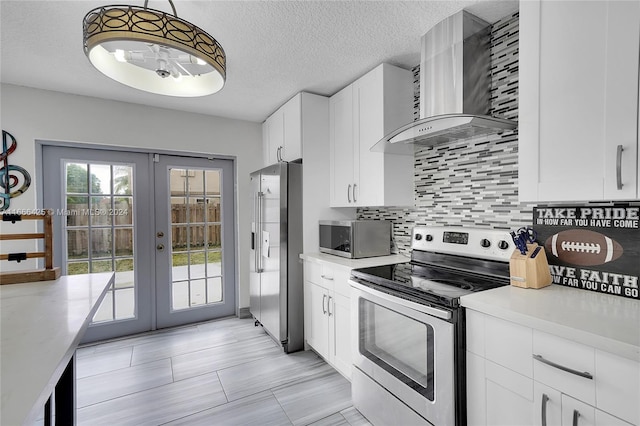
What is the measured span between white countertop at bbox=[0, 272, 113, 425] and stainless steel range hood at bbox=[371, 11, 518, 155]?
173 centimetres

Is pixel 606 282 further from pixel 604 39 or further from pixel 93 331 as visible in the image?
pixel 93 331

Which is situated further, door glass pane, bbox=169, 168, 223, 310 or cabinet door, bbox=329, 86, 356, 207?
door glass pane, bbox=169, 168, 223, 310

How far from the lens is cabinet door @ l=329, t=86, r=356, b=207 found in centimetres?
252

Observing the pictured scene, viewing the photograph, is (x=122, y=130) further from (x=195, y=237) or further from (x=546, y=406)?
(x=546, y=406)

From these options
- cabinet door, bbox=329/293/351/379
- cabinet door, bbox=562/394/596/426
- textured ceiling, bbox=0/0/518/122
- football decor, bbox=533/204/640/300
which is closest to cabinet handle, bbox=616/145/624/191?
football decor, bbox=533/204/640/300

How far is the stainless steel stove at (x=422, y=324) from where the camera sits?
1.30 metres

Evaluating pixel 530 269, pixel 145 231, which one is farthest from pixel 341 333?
pixel 145 231

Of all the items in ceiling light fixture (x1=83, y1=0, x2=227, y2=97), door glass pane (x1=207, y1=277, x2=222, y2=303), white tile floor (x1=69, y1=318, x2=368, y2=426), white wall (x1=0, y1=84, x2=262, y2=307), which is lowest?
white tile floor (x1=69, y1=318, x2=368, y2=426)

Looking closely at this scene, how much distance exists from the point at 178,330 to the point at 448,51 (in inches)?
138

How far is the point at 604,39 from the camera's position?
111 centimetres

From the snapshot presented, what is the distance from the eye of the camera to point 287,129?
2955 millimetres

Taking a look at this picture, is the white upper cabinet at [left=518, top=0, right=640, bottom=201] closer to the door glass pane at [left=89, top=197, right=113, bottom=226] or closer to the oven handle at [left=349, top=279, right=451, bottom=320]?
the oven handle at [left=349, top=279, right=451, bottom=320]

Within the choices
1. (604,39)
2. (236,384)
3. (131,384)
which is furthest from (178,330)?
(604,39)

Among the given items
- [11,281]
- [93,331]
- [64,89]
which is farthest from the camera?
[93,331]
